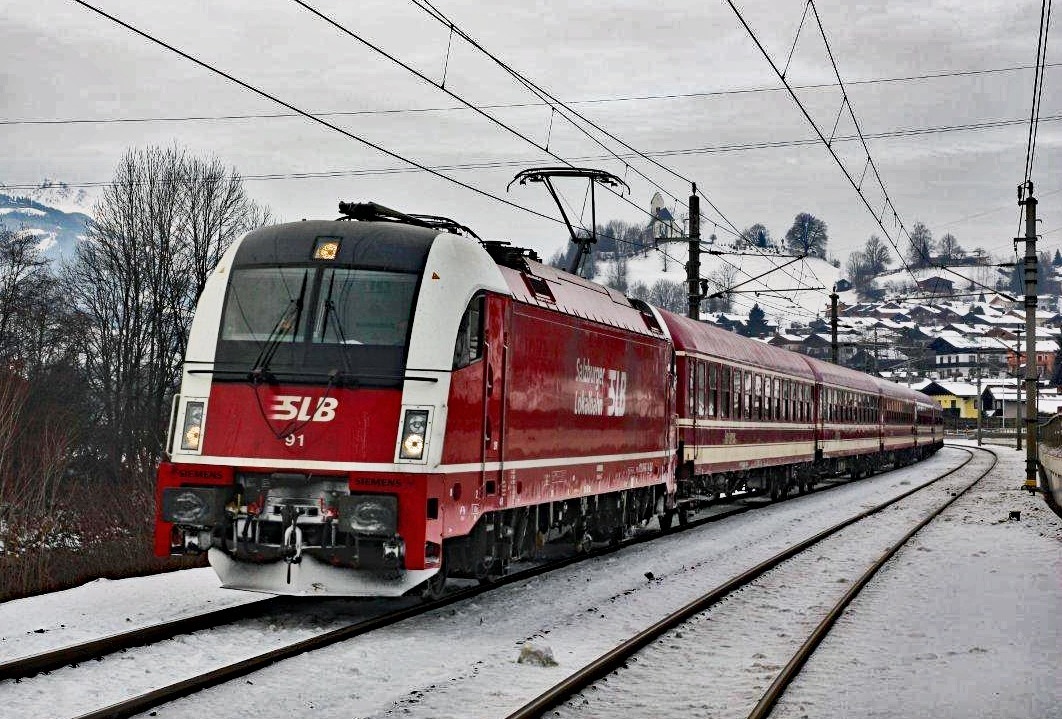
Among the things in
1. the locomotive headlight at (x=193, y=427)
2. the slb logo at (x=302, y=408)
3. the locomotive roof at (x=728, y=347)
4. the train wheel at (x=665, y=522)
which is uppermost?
the locomotive roof at (x=728, y=347)

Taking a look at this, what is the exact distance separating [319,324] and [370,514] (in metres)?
1.82

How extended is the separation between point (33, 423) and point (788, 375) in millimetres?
22178

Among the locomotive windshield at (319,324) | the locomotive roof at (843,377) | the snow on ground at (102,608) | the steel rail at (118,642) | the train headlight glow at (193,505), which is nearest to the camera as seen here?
the steel rail at (118,642)

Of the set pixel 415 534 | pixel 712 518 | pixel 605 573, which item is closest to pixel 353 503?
pixel 415 534

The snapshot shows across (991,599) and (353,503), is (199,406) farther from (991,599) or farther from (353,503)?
(991,599)

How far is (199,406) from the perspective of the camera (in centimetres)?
1050

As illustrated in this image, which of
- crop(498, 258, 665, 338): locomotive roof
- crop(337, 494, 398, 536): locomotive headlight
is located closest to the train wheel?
crop(498, 258, 665, 338): locomotive roof

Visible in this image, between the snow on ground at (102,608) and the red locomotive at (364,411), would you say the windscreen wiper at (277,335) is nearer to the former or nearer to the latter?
the red locomotive at (364,411)

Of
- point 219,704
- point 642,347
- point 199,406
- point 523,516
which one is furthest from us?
point 642,347

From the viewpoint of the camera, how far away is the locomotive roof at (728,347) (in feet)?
67.1

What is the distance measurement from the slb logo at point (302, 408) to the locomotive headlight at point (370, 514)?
794 millimetres

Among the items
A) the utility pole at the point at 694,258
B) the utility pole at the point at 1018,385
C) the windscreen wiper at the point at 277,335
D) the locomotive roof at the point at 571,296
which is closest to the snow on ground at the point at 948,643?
the locomotive roof at the point at 571,296

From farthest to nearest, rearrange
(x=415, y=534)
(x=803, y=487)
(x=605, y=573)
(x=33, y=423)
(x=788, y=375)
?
(x=33, y=423) < (x=803, y=487) < (x=788, y=375) < (x=605, y=573) < (x=415, y=534)

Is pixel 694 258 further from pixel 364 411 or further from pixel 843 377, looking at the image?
pixel 364 411
